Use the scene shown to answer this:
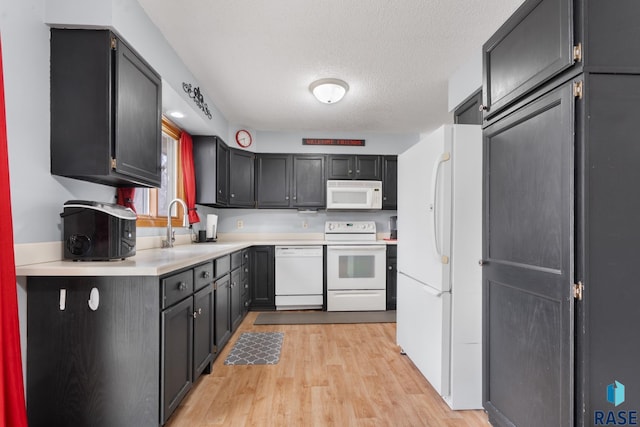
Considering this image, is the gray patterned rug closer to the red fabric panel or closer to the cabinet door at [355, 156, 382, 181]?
the red fabric panel

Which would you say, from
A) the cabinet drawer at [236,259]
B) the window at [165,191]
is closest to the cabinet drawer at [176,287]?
the window at [165,191]

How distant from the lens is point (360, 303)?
3988 mm

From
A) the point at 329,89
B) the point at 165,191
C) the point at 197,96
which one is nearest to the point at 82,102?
the point at 197,96

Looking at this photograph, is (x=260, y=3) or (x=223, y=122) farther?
(x=223, y=122)

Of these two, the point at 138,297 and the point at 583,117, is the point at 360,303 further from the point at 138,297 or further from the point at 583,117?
the point at 583,117

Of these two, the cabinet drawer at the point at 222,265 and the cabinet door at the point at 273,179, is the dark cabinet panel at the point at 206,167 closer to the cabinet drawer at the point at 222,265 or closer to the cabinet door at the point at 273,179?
the cabinet door at the point at 273,179

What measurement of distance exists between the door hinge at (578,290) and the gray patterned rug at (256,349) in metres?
2.13

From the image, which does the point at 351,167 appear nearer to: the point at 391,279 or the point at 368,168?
the point at 368,168

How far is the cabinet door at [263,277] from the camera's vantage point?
3980mm

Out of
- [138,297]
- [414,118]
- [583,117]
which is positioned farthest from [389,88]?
[138,297]

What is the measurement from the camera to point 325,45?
2285 mm

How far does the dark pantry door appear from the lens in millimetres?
1022

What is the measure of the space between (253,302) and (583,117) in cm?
372

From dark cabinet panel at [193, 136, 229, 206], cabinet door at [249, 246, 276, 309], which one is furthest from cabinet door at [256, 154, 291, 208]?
dark cabinet panel at [193, 136, 229, 206]
